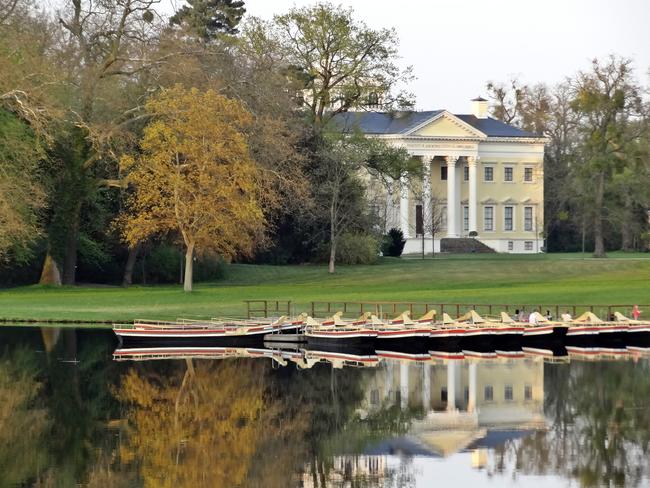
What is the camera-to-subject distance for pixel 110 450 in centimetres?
2917

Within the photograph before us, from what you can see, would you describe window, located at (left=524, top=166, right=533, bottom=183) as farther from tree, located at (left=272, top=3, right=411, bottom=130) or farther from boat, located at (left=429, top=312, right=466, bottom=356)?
boat, located at (left=429, top=312, right=466, bottom=356)

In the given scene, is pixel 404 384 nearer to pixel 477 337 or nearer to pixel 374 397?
pixel 374 397

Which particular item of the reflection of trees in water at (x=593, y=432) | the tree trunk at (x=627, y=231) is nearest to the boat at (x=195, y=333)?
the reflection of trees in water at (x=593, y=432)

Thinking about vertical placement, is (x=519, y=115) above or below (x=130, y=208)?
above

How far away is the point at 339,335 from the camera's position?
164ft

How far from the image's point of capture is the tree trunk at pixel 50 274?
7662 centimetres

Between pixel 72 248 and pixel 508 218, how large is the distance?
5636 centimetres

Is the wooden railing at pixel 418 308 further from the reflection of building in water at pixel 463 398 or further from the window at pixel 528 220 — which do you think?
the window at pixel 528 220

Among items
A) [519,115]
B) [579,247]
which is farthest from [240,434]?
[519,115]

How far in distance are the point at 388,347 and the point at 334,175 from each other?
40.8 m

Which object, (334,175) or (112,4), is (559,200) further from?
(112,4)

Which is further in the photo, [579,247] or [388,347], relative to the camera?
[579,247]

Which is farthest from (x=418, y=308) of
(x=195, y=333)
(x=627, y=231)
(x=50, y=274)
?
(x=627, y=231)

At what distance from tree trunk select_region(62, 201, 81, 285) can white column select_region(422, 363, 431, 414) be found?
33739 mm
